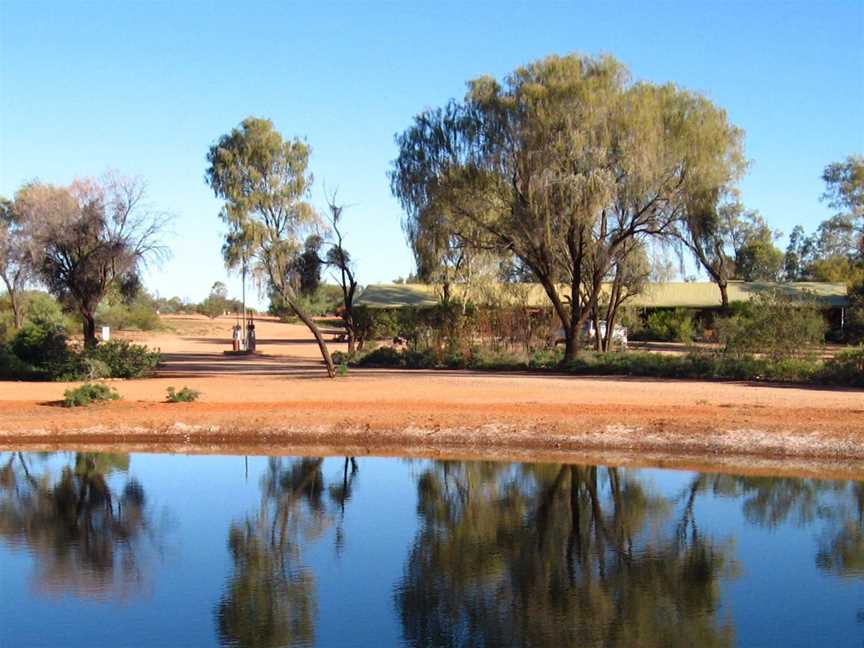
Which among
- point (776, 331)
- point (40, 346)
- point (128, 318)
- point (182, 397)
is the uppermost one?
point (128, 318)

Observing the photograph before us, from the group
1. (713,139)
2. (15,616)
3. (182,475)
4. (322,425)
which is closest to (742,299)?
(713,139)

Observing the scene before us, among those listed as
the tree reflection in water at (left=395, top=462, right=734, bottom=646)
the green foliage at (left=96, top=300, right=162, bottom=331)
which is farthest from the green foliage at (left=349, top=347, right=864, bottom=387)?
the green foliage at (left=96, top=300, right=162, bottom=331)

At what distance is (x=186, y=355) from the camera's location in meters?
51.3

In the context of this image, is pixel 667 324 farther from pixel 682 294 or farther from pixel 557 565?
pixel 557 565

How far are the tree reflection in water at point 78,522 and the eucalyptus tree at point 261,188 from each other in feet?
40.2

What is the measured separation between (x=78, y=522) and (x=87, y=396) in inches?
391

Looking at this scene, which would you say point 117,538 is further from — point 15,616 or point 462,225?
point 462,225

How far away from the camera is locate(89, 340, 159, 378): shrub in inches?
1310

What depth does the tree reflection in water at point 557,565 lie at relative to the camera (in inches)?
421

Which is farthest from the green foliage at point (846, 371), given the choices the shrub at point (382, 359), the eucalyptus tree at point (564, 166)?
the shrub at point (382, 359)

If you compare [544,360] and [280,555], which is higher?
[544,360]

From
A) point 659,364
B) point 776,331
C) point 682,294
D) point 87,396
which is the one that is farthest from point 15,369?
point 682,294

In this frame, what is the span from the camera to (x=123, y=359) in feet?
110

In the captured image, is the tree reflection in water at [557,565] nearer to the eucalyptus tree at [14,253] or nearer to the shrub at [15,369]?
the shrub at [15,369]
